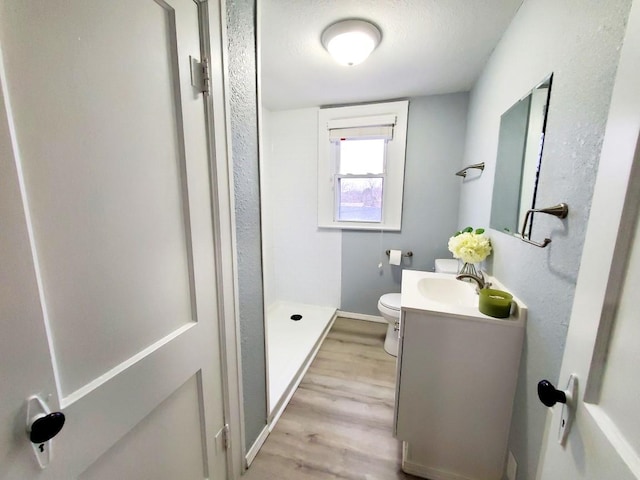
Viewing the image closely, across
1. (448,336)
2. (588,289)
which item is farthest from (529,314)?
(588,289)

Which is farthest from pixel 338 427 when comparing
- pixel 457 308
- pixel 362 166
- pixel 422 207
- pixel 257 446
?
pixel 362 166

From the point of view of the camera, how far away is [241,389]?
1.16 m

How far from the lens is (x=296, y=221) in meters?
2.90

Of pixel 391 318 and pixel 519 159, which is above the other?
pixel 519 159

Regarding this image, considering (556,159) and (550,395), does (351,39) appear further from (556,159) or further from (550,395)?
(550,395)

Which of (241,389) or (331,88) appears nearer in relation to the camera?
(241,389)

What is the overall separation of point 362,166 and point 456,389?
2054mm

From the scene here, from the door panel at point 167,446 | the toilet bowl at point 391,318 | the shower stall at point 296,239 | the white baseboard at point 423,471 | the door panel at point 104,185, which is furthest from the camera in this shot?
the shower stall at point 296,239

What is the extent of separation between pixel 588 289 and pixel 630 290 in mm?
85

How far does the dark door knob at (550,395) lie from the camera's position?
20.2 inches

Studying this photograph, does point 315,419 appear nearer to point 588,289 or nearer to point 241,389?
point 241,389

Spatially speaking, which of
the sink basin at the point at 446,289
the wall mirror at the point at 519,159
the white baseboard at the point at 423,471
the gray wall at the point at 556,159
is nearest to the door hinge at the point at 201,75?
the gray wall at the point at 556,159

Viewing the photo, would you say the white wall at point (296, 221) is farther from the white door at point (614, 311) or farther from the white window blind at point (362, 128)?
the white door at point (614, 311)

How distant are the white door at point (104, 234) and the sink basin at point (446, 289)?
125 centimetres
